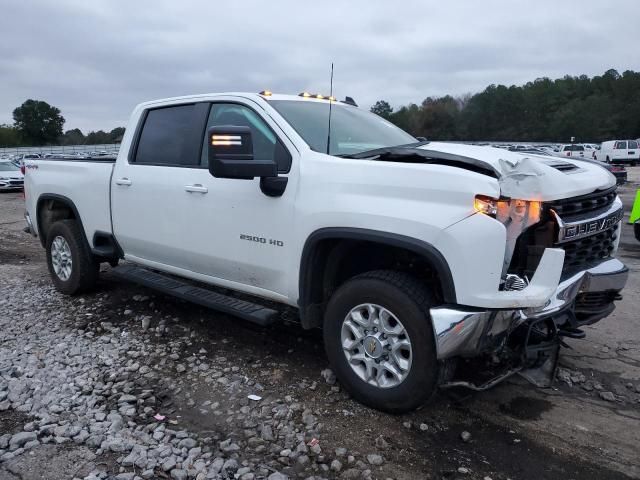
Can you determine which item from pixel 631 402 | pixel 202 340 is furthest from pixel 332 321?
pixel 631 402

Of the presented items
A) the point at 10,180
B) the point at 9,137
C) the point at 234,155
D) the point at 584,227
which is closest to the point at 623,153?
the point at 10,180

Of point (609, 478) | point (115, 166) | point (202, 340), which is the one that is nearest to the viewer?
point (609, 478)

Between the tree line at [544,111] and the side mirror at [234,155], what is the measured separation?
195 feet

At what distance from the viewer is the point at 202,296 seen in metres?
4.45

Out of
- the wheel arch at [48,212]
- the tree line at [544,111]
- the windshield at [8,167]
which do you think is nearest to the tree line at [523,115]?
the tree line at [544,111]

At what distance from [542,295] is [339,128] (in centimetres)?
202

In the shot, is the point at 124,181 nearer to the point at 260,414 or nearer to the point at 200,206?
the point at 200,206

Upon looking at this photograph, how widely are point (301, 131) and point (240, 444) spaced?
2090 millimetres

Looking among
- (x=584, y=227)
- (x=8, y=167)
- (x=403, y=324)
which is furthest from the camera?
(x=8, y=167)

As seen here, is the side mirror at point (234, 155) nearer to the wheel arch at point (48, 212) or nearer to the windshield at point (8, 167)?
the wheel arch at point (48, 212)

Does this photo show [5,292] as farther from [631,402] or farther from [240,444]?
[631,402]

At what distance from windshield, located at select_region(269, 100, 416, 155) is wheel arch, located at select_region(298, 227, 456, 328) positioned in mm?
685

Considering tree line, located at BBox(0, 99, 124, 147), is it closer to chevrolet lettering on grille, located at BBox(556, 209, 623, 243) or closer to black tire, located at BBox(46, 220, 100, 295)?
black tire, located at BBox(46, 220, 100, 295)

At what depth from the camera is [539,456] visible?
3.06 meters
